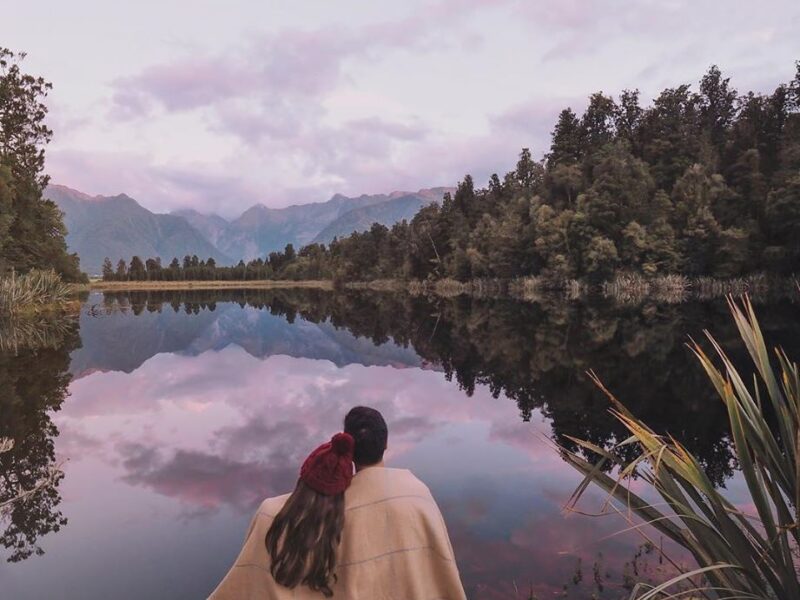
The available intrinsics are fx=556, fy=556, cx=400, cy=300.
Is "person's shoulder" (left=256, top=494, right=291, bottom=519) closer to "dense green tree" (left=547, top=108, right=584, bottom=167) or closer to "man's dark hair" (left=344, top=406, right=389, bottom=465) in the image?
"man's dark hair" (left=344, top=406, right=389, bottom=465)

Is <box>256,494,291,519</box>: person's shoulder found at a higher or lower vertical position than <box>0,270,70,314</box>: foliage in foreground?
lower

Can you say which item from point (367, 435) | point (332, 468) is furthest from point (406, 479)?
point (332, 468)

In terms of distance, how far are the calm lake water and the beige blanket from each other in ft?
8.88

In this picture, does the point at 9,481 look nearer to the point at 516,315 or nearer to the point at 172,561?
the point at 172,561

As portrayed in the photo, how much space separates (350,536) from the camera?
3127 mm

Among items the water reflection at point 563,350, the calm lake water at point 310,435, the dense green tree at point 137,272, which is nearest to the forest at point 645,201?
the water reflection at point 563,350

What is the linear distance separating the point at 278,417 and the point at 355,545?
1062 centimetres

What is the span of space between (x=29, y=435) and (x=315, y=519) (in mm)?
10550

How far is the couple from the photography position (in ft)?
9.77

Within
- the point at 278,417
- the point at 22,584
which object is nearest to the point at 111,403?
the point at 278,417

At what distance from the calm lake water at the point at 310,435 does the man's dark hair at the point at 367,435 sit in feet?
10.7

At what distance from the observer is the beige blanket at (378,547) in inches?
123

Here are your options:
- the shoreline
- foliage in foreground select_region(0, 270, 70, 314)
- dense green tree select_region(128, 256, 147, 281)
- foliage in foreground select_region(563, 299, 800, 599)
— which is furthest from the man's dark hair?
dense green tree select_region(128, 256, 147, 281)

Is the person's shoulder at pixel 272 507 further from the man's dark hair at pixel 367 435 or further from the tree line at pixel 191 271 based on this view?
the tree line at pixel 191 271
